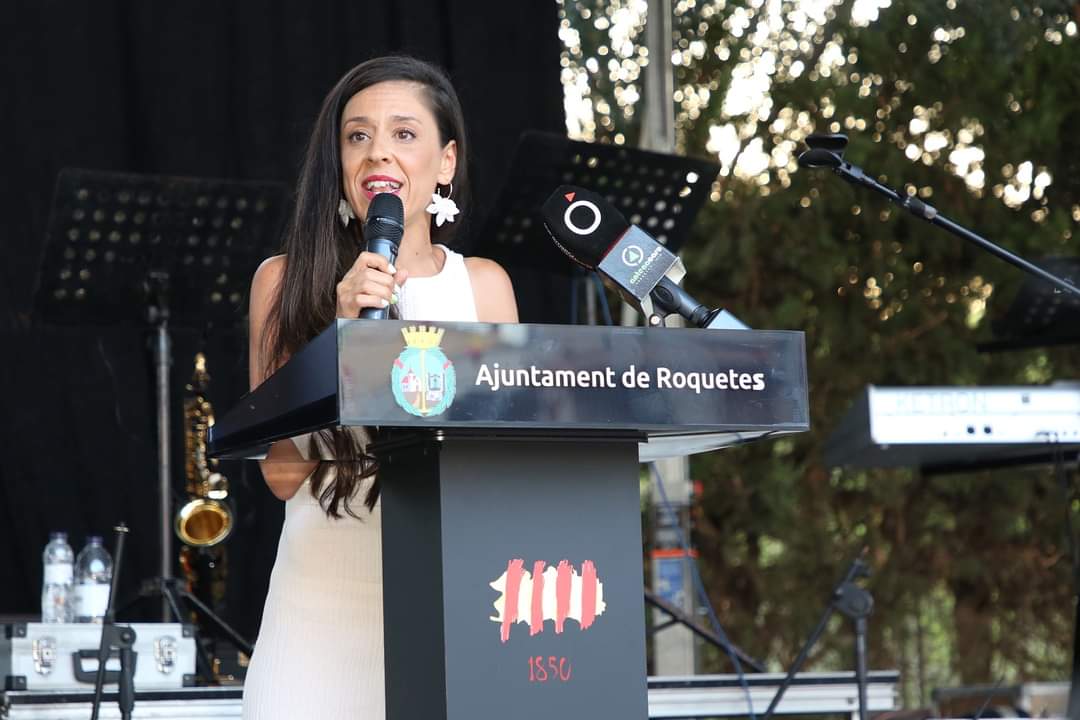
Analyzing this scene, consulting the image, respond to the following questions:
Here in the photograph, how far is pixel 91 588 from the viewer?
322cm

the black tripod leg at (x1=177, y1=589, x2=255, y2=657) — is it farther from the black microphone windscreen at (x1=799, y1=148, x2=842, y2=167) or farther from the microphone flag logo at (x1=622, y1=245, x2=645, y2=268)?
the microphone flag logo at (x1=622, y1=245, x2=645, y2=268)

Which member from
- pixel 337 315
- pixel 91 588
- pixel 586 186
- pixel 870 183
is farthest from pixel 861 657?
pixel 337 315

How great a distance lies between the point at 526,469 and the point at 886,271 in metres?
4.53

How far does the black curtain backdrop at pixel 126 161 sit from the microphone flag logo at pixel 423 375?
3195 millimetres

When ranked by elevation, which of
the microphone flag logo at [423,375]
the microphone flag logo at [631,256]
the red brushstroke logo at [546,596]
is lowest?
the red brushstroke logo at [546,596]

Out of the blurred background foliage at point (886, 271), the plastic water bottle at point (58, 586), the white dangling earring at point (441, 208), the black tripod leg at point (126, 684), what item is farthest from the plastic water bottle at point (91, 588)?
the blurred background foliage at point (886, 271)

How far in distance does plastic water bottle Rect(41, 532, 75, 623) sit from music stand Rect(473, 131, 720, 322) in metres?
1.20

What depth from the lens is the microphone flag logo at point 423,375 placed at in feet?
3.66

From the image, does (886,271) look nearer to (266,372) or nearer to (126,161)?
(126,161)

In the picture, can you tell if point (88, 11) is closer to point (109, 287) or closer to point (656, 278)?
point (109, 287)

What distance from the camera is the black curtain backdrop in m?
4.30

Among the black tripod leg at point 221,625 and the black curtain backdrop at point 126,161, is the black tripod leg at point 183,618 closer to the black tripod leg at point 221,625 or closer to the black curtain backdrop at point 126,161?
the black tripod leg at point 221,625

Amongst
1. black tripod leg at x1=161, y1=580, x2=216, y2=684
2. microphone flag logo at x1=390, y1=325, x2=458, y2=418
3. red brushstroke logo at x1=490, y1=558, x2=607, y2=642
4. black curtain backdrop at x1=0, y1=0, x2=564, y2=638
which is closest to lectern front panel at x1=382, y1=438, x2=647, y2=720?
red brushstroke logo at x1=490, y1=558, x2=607, y2=642

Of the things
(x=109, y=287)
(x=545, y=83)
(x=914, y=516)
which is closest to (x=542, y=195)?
(x=109, y=287)
